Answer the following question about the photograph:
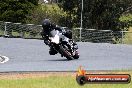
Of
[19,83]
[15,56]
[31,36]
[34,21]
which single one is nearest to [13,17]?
[34,21]

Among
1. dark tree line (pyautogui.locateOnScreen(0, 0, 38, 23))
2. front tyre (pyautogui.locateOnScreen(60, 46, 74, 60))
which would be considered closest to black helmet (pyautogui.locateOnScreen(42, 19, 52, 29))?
front tyre (pyautogui.locateOnScreen(60, 46, 74, 60))

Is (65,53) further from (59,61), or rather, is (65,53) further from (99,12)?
(99,12)

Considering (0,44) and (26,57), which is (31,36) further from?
(26,57)

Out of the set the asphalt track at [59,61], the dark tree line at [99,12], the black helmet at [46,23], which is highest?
the black helmet at [46,23]

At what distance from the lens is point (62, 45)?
1919cm

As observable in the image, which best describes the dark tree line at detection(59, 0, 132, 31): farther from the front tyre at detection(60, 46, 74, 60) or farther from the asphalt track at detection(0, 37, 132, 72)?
the front tyre at detection(60, 46, 74, 60)

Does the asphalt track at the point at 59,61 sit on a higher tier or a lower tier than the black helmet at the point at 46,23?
lower

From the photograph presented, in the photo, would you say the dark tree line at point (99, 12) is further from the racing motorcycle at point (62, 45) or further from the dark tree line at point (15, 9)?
the racing motorcycle at point (62, 45)

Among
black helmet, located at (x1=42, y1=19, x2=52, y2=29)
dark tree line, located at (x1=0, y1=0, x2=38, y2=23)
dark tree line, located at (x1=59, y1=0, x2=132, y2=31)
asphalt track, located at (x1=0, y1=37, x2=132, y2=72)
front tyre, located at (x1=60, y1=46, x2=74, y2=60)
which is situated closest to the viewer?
asphalt track, located at (x1=0, y1=37, x2=132, y2=72)

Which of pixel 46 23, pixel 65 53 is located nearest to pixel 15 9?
pixel 65 53

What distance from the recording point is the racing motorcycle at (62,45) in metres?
18.8

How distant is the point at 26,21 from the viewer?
5372cm

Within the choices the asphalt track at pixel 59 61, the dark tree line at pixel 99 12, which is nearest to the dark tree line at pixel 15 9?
the dark tree line at pixel 99 12

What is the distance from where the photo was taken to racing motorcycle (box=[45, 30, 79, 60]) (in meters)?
18.8
